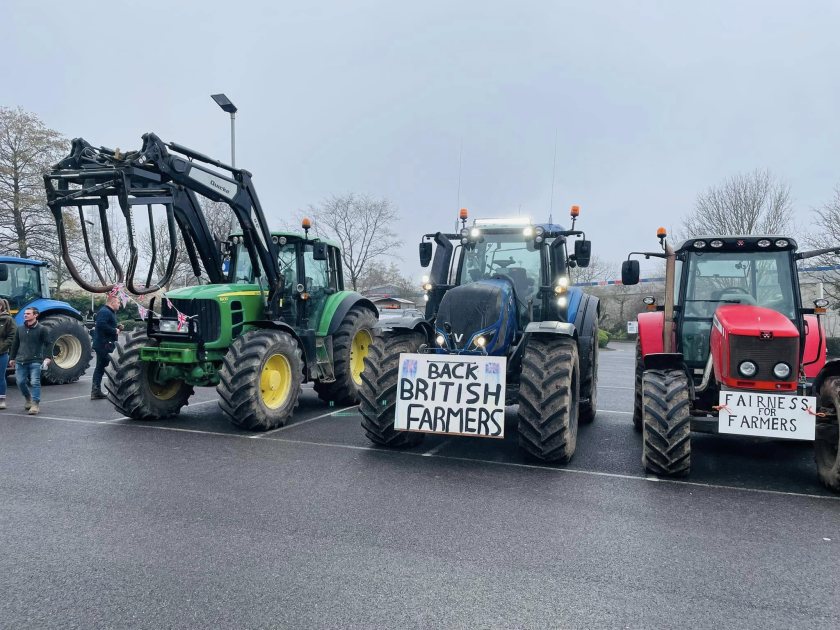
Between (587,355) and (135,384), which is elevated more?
(587,355)

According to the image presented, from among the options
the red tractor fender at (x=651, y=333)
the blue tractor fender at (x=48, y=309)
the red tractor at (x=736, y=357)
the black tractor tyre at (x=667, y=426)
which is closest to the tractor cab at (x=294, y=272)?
the red tractor fender at (x=651, y=333)

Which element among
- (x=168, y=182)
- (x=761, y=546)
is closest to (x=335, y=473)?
(x=761, y=546)

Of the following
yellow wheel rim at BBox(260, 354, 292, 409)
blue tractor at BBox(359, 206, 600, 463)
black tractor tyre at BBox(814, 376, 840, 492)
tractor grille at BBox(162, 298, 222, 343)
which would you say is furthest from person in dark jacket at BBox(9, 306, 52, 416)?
black tractor tyre at BBox(814, 376, 840, 492)

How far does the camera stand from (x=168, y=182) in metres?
7.49

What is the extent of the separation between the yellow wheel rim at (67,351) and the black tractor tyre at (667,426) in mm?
11537

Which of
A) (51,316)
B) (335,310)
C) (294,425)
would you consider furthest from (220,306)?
(51,316)

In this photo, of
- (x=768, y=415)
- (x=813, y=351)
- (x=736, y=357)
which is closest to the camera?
(x=768, y=415)

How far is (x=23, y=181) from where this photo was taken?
26984 millimetres

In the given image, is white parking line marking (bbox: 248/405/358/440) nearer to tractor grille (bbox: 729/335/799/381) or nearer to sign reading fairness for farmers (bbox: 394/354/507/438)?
sign reading fairness for farmers (bbox: 394/354/507/438)

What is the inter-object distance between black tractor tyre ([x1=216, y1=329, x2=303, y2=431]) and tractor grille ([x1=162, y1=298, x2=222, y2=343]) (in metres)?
0.41

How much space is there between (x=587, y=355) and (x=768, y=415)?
8.85 feet

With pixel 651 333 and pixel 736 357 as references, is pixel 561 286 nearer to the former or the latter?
pixel 651 333

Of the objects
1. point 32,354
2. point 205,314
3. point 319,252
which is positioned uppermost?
point 319,252

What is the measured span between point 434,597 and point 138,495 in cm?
293
